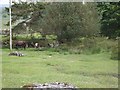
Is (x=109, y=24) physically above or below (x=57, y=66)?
above

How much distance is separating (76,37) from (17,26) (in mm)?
3618

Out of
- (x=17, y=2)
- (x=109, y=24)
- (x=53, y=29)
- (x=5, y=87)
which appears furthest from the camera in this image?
(x=17, y=2)

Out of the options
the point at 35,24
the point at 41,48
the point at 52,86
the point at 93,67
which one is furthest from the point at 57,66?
the point at 35,24

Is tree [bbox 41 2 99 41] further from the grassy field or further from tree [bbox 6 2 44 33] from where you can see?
the grassy field

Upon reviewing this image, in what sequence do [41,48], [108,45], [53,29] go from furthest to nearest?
[53,29], [41,48], [108,45]

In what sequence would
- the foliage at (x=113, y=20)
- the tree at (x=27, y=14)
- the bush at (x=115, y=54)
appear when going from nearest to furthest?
the foliage at (x=113, y=20) < the bush at (x=115, y=54) < the tree at (x=27, y=14)

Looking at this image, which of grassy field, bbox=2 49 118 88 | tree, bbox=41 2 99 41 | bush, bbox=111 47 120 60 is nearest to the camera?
grassy field, bbox=2 49 118 88

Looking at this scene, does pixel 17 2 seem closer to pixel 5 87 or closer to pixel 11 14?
pixel 11 14

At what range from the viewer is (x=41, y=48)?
470 inches

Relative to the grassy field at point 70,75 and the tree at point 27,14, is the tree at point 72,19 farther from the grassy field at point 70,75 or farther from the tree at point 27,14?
the grassy field at point 70,75

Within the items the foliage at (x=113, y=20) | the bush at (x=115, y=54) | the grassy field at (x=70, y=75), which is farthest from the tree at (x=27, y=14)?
the grassy field at (x=70, y=75)

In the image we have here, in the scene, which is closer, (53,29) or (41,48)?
(41,48)

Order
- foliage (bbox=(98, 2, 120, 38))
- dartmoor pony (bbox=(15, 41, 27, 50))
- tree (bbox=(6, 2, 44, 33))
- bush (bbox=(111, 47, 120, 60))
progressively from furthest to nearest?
Result: tree (bbox=(6, 2, 44, 33)), dartmoor pony (bbox=(15, 41, 27, 50)), bush (bbox=(111, 47, 120, 60)), foliage (bbox=(98, 2, 120, 38))

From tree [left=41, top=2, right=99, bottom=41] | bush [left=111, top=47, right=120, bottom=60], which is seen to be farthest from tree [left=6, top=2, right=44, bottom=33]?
bush [left=111, top=47, right=120, bottom=60]
